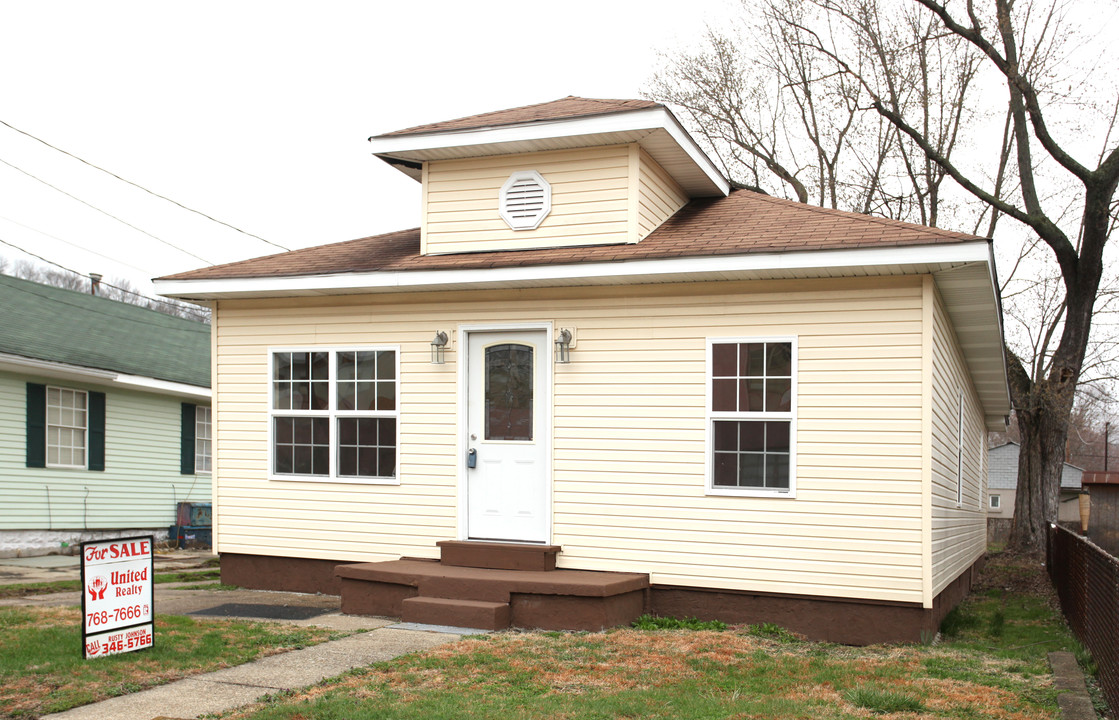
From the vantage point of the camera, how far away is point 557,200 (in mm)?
A: 9617

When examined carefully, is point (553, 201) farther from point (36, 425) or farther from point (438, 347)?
point (36, 425)

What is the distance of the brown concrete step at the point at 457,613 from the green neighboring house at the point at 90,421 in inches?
356

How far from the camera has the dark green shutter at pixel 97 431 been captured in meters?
16.3

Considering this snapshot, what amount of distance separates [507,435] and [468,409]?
48 cm

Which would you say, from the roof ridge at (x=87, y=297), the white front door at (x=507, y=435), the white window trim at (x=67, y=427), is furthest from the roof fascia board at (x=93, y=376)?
the white front door at (x=507, y=435)

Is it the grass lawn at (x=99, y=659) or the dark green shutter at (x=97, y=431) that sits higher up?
the dark green shutter at (x=97, y=431)

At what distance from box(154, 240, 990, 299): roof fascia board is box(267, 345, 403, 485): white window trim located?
0.65m

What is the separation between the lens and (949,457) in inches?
408

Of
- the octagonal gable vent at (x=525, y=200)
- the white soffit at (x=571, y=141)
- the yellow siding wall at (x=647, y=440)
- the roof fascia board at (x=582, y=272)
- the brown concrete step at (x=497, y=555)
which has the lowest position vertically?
the brown concrete step at (x=497, y=555)

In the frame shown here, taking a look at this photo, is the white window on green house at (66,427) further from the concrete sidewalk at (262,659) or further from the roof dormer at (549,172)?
the roof dormer at (549,172)

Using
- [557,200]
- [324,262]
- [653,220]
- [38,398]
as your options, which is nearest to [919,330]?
[653,220]

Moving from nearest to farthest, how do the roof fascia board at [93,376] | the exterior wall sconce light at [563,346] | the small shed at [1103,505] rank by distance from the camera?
1. the exterior wall sconce light at [563,346]
2. the roof fascia board at [93,376]
3. the small shed at [1103,505]

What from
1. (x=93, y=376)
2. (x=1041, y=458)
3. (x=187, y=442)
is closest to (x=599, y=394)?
(x=93, y=376)

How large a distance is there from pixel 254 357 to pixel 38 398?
21.7ft
